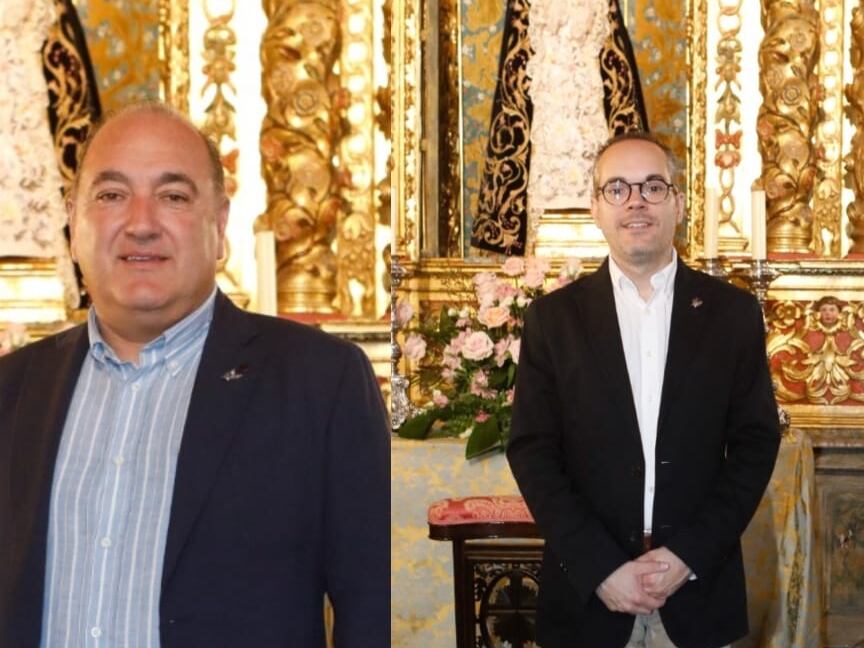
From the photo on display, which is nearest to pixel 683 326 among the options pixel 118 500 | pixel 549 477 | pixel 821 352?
pixel 549 477

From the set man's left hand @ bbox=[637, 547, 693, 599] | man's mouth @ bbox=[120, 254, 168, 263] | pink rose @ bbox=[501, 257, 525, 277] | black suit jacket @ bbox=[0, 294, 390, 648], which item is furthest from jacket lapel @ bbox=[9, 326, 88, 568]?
pink rose @ bbox=[501, 257, 525, 277]

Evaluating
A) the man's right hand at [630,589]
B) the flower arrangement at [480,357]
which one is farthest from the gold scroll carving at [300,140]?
the man's right hand at [630,589]

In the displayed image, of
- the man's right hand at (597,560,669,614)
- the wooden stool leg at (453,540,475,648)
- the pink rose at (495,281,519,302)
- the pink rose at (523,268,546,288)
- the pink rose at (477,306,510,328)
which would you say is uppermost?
the pink rose at (523,268,546,288)

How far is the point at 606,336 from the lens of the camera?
3084 mm

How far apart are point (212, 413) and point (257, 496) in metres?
0.13

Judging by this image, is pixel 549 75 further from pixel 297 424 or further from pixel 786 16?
pixel 297 424

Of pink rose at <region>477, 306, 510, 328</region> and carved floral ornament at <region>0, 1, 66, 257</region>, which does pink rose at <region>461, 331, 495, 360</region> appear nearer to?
pink rose at <region>477, 306, 510, 328</region>

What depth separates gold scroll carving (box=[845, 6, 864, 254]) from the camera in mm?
5961

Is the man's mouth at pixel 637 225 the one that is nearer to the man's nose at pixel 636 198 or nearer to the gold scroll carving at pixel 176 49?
the man's nose at pixel 636 198

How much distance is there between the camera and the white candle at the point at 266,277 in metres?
3.58

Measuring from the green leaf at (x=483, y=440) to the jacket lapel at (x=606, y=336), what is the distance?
1.14 metres

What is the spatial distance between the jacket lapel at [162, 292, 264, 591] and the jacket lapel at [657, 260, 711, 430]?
1.07 metres

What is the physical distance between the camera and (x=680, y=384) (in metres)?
3.03

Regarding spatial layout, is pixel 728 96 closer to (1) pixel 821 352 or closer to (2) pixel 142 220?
(1) pixel 821 352
